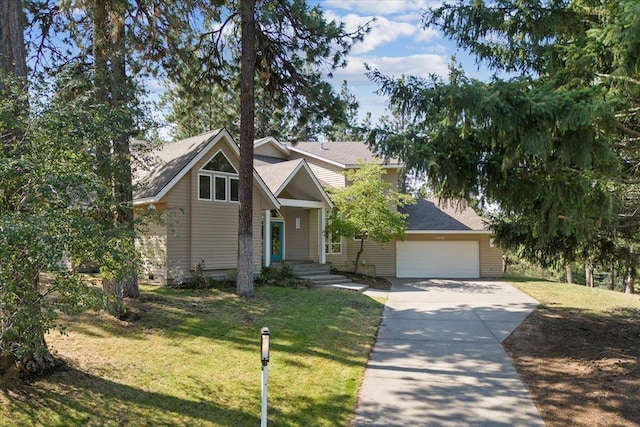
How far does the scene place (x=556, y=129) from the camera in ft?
19.8

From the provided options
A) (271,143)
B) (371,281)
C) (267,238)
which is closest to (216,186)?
(267,238)

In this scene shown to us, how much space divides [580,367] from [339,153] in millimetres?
17795

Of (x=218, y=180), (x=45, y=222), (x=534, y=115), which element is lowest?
(x=45, y=222)

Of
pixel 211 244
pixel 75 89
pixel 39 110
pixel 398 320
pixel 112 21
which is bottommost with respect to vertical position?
pixel 398 320

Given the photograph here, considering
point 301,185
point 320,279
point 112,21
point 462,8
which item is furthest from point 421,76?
point 301,185

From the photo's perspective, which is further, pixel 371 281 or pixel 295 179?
pixel 295 179

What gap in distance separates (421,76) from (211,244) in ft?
33.6

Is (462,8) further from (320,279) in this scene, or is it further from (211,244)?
(320,279)

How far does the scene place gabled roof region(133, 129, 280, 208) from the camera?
524 inches

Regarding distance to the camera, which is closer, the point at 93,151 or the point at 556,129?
the point at 93,151

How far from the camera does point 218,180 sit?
1536 centimetres

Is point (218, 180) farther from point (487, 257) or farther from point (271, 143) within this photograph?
point (487, 257)

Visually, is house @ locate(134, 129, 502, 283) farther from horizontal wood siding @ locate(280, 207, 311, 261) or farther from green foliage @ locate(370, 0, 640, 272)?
green foliage @ locate(370, 0, 640, 272)

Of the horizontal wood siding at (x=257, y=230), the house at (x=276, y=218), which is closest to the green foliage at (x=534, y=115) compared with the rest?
the house at (x=276, y=218)
